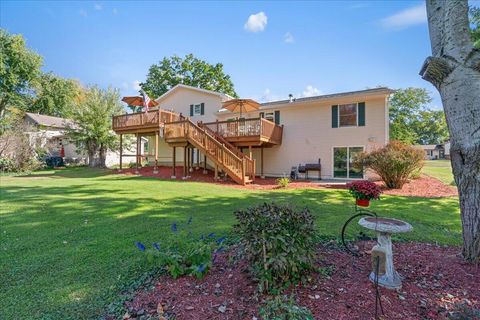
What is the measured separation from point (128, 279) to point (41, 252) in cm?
202

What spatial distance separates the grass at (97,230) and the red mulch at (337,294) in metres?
0.77

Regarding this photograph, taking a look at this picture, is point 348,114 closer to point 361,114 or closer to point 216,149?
point 361,114

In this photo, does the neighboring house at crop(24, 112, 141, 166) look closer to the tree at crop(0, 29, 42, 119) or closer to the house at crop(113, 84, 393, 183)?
the tree at crop(0, 29, 42, 119)

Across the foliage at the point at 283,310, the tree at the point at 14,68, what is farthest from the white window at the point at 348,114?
the tree at the point at 14,68

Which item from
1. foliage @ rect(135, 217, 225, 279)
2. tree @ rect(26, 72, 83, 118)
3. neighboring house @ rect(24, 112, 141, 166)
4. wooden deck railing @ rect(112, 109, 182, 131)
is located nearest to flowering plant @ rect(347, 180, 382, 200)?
foliage @ rect(135, 217, 225, 279)

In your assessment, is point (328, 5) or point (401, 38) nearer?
point (328, 5)

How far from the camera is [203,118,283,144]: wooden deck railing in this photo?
13.8 metres

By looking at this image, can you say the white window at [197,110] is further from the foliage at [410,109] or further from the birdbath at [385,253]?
the foliage at [410,109]

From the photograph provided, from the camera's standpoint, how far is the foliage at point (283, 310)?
6.98 feet

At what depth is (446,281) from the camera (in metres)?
2.78

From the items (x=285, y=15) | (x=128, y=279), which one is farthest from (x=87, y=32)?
(x=128, y=279)

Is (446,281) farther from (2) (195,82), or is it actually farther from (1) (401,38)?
(2) (195,82)

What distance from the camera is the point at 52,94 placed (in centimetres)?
3434

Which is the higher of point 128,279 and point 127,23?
point 127,23
